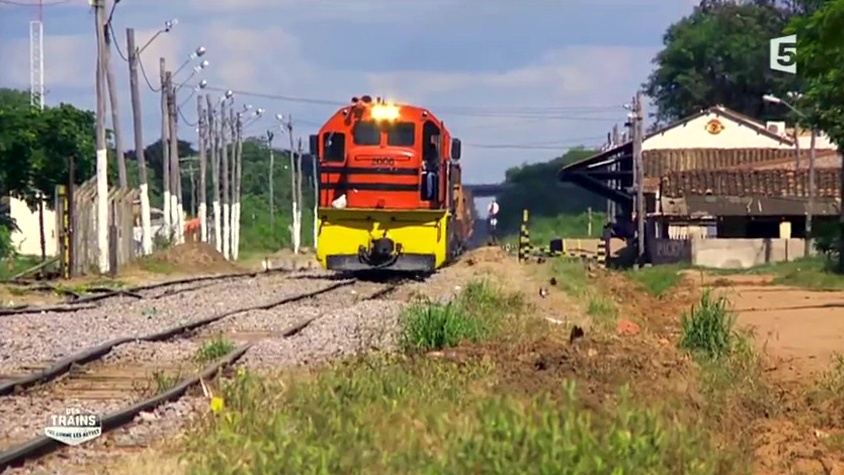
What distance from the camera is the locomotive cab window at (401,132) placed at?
100 ft

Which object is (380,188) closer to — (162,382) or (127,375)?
(127,375)

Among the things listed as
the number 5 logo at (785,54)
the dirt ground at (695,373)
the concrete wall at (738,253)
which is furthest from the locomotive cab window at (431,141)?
the concrete wall at (738,253)

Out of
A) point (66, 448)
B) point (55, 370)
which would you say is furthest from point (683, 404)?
point (55, 370)

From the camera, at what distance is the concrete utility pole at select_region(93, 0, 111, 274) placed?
3838cm

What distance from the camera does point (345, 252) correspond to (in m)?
30.5

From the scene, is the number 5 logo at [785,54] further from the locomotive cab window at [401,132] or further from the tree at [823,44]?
the locomotive cab window at [401,132]

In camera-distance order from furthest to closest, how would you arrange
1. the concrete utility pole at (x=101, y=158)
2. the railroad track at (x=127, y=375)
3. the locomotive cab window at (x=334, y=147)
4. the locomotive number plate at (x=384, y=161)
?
the concrete utility pole at (x=101, y=158), the locomotive cab window at (x=334, y=147), the locomotive number plate at (x=384, y=161), the railroad track at (x=127, y=375)

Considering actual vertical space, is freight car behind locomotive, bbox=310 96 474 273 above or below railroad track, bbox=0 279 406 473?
above

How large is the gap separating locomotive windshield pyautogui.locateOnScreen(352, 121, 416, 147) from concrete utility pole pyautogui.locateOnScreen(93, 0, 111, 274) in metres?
9.85

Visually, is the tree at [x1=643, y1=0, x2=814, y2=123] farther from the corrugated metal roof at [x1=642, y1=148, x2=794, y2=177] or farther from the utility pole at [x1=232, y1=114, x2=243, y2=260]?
the utility pole at [x1=232, y1=114, x2=243, y2=260]

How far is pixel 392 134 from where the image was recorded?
30.6 metres

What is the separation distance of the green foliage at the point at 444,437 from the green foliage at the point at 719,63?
88.1 meters

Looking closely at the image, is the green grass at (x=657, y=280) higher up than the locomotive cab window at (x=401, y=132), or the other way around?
the locomotive cab window at (x=401, y=132)

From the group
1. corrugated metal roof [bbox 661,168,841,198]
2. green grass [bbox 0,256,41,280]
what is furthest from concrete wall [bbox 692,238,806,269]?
green grass [bbox 0,256,41,280]
